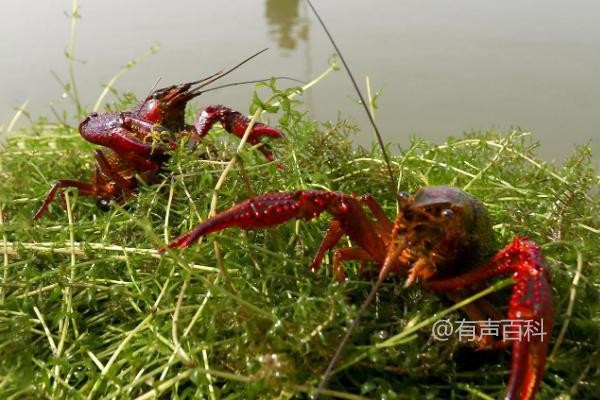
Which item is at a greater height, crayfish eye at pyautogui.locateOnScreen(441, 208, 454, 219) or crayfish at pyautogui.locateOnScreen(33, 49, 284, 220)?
crayfish eye at pyautogui.locateOnScreen(441, 208, 454, 219)

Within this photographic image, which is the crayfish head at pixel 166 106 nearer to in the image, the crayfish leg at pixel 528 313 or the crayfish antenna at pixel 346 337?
the crayfish antenna at pixel 346 337

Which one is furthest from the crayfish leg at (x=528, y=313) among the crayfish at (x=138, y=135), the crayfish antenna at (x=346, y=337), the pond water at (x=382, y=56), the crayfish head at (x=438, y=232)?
the pond water at (x=382, y=56)

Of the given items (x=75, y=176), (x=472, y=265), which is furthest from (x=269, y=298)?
(x=75, y=176)

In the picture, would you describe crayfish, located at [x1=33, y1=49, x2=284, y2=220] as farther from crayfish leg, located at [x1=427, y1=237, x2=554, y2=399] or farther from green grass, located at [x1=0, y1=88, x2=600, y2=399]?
crayfish leg, located at [x1=427, y1=237, x2=554, y2=399]

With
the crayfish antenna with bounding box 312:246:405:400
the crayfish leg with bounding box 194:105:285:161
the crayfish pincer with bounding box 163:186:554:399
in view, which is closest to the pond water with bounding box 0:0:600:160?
the crayfish leg with bounding box 194:105:285:161

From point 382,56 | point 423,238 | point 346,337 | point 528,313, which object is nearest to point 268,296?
point 346,337

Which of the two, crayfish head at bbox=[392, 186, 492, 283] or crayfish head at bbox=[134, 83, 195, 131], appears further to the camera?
crayfish head at bbox=[134, 83, 195, 131]
